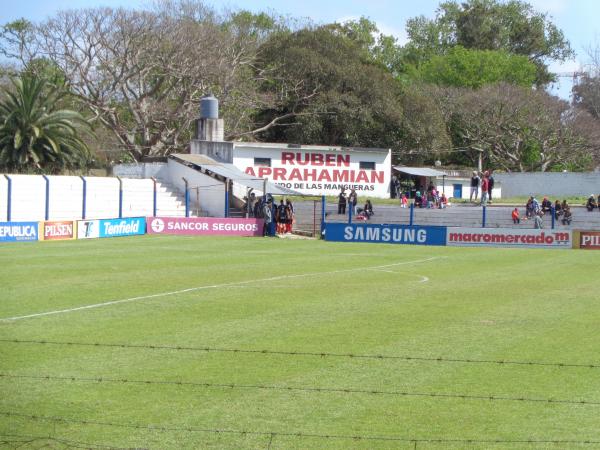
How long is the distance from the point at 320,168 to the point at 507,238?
28.3 metres

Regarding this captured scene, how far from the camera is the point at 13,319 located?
1619cm

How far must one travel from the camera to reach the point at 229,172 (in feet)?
181

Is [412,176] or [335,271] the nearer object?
[335,271]

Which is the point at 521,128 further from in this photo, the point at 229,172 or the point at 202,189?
the point at 202,189

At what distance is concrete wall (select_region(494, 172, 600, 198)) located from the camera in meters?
73.8

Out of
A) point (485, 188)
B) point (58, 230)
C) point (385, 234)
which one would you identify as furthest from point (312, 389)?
point (485, 188)

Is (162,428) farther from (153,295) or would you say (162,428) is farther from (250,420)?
(153,295)

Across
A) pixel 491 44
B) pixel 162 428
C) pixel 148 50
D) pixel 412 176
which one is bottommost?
pixel 162 428

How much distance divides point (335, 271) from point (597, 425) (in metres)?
18.0

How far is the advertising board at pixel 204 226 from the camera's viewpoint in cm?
4656

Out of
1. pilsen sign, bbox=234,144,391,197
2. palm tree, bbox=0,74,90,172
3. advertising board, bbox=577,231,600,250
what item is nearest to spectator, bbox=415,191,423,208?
pilsen sign, bbox=234,144,391,197

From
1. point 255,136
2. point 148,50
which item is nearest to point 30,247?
point 148,50

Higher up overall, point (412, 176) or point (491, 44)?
point (491, 44)

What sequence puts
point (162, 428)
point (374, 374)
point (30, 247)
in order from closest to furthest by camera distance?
point (162, 428)
point (374, 374)
point (30, 247)
